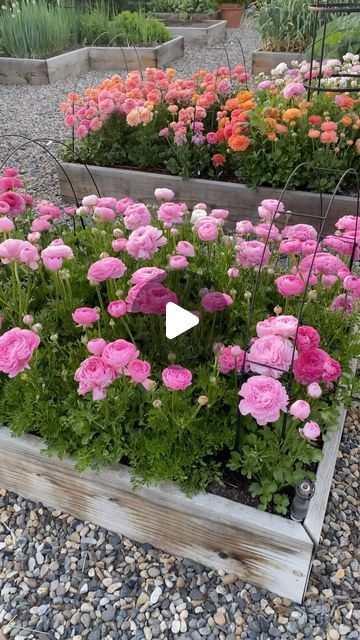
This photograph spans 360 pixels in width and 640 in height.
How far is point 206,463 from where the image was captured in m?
1.62

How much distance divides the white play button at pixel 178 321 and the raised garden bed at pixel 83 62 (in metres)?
6.19

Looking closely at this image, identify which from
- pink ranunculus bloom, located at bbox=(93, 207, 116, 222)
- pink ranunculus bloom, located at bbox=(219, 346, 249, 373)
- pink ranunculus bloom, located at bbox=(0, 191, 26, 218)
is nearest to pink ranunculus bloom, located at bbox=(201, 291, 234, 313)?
pink ranunculus bloom, located at bbox=(219, 346, 249, 373)

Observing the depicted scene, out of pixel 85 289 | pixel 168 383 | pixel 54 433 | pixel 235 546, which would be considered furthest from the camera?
pixel 85 289

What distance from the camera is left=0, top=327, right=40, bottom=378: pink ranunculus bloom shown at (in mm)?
1396

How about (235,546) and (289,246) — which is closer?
(235,546)

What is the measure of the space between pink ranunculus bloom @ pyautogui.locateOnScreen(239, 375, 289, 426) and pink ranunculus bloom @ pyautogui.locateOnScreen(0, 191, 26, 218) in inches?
50.3

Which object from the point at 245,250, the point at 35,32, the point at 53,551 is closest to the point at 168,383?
the point at 245,250

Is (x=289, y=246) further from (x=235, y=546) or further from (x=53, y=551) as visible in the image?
(x=53, y=551)

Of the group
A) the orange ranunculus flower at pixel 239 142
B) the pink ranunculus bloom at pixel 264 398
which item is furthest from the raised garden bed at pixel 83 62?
the pink ranunculus bloom at pixel 264 398

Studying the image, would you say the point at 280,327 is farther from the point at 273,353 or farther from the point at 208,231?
the point at 208,231

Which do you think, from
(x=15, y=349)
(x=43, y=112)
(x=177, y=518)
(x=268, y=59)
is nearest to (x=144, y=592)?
(x=177, y=518)

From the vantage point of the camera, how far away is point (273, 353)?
4.37ft

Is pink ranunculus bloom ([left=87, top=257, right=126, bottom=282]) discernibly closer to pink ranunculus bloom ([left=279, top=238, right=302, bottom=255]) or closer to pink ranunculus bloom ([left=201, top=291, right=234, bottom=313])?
pink ranunculus bloom ([left=201, top=291, right=234, bottom=313])

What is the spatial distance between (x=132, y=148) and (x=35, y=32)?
428 centimetres
